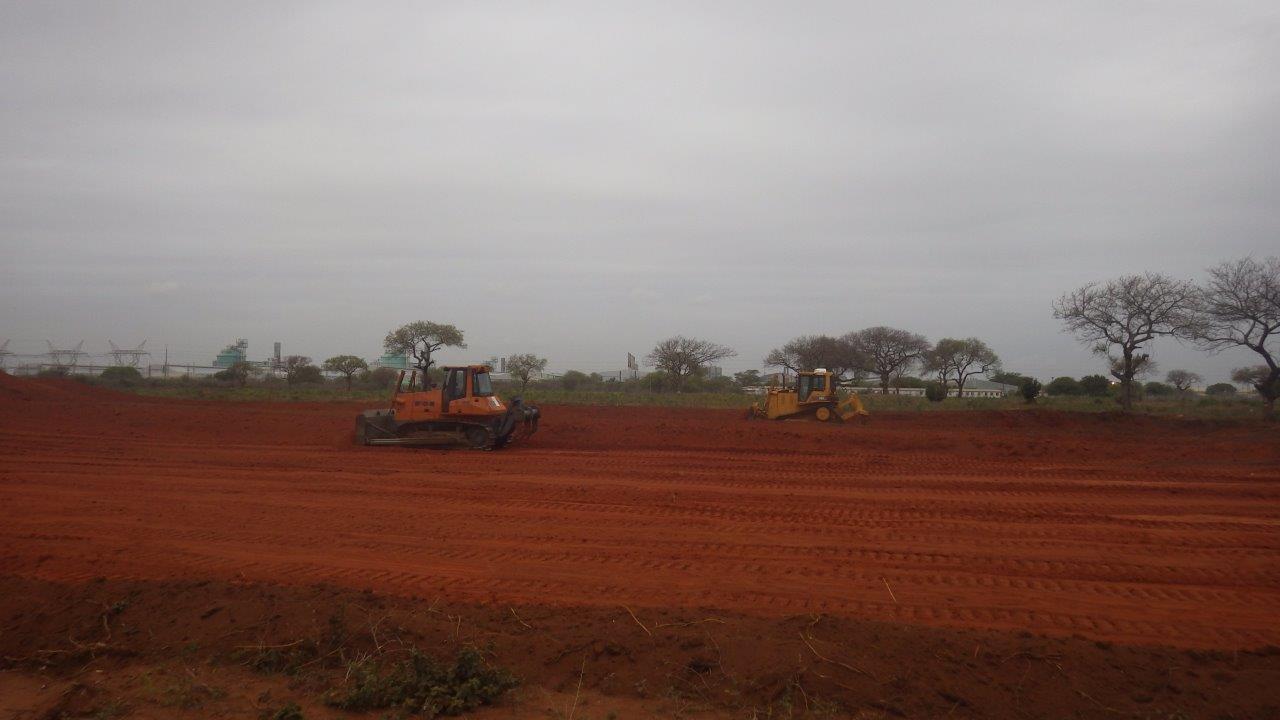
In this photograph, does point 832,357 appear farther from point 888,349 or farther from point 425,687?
point 425,687

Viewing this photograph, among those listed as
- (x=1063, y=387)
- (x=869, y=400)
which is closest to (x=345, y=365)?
(x=869, y=400)

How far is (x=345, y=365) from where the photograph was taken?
55406mm

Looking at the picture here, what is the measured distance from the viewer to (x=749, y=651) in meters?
5.57

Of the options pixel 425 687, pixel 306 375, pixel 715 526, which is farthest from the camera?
pixel 306 375

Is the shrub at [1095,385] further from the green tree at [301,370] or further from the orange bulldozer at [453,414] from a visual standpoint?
the green tree at [301,370]

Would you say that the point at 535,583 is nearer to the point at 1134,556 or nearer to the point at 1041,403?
the point at 1134,556

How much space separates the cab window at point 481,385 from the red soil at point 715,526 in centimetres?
153

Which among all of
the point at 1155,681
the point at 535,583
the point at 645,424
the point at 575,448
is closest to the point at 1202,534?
the point at 1155,681

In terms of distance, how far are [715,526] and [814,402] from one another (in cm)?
1767

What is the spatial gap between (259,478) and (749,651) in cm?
1168

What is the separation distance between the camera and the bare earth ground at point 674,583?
5266mm

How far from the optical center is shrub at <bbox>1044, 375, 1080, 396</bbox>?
4556cm

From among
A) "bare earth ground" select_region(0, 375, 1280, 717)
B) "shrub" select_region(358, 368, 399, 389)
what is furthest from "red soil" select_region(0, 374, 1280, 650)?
"shrub" select_region(358, 368, 399, 389)

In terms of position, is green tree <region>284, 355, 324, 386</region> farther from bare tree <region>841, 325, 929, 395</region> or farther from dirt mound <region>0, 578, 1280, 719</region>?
dirt mound <region>0, 578, 1280, 719</region>
